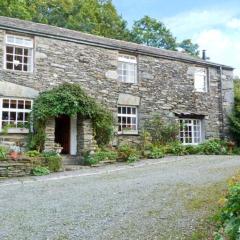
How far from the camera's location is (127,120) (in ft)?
58.4

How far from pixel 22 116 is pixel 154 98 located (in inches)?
265

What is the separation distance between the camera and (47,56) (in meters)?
15.7

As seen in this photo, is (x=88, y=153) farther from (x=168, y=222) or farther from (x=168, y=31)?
(x=168, y=31)

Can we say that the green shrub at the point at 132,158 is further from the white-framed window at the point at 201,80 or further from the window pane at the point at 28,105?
the white-framed window at the point at 201,80

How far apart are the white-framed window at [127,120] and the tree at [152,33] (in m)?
18.8

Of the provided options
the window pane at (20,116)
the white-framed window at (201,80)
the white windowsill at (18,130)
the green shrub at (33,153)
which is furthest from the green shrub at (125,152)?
the white-framed window at (201,80)

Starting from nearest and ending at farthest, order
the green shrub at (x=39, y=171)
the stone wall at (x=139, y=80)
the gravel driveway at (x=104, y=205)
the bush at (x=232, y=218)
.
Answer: the bush at (x=232, y=218) → the gravel driveway at (x=104, y=205) → the green shrub at (x=39, y=171) → the stone wall at (x=139, y=80)

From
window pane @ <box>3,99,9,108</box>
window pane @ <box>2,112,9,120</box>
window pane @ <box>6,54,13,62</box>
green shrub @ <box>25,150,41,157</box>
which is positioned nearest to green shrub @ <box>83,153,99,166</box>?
green shrub @ <box>25,150,41,157</box>

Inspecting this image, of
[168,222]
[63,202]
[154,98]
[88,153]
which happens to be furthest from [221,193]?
[154,98]

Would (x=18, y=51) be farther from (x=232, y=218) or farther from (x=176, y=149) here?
(x=232, y=218)

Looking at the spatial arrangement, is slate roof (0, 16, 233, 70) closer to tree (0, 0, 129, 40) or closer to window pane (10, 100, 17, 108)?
window pane (10, 100, 17, 108)

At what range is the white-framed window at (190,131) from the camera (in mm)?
19656

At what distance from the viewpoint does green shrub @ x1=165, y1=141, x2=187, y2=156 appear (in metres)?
17.5

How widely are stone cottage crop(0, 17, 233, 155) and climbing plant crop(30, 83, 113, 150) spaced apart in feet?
1.20
